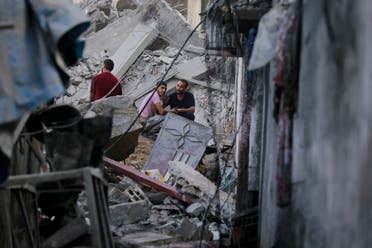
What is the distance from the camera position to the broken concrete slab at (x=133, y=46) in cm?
1972

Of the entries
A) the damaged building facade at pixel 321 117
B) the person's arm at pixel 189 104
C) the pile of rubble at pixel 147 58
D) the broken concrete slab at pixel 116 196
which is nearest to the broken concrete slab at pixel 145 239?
the broken concrete slab at pixel 116 196

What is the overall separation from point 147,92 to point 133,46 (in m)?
2.11

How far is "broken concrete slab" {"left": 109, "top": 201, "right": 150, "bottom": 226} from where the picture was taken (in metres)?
10.1

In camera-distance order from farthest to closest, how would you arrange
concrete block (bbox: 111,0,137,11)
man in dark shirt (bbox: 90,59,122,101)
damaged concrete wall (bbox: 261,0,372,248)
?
concrete block (bbox: 111,0,137,11)
man in dark shirt (bbox: 90,59,122,101)
damaged concrete wall (bbox: 261,0,372,248)

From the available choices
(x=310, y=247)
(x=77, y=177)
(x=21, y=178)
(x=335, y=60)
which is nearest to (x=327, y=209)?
(x=310, y=247)

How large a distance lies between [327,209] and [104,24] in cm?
1846

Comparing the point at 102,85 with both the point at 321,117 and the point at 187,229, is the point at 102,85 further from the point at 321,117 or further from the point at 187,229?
the point at 321,117

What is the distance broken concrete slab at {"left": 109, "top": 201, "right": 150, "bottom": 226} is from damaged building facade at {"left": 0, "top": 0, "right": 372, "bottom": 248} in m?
0.02

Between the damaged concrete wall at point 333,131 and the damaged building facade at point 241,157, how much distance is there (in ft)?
0.03

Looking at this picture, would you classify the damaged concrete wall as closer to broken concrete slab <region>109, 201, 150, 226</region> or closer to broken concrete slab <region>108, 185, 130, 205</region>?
broken concrete slab <region>109, 201, 150, 226</region>

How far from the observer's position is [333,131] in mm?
4902

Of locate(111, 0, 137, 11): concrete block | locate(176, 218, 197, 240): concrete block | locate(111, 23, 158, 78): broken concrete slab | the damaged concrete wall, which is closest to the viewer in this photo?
the damaged concrete wall

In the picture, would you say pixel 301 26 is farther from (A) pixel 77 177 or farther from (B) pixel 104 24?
(B) pixel 104 24

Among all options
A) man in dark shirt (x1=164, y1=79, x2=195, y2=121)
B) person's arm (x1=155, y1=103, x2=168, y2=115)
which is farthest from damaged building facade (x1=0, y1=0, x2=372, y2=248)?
man in dark shirt (x1=164, y1=79, x2=195, y2=121)
